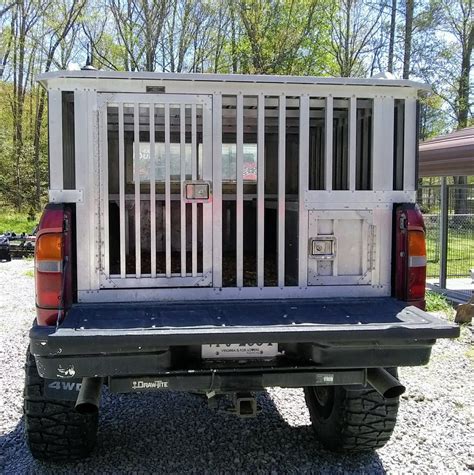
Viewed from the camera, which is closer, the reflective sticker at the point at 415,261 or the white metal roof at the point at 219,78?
the white metal roof at the point at 219,78

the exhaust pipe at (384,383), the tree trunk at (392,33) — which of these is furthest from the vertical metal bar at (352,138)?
the tree trunk at (392,33)

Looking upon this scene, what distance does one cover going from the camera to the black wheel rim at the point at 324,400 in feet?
13.0

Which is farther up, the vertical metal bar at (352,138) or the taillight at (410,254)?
the vertical metal bar at (352,138)

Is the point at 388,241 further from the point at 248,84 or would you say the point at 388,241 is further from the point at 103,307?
the point at 103,307

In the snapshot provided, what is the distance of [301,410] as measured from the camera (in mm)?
4648

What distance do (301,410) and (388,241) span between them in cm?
177

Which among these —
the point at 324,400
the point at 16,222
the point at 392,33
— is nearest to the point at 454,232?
the point at 324,400

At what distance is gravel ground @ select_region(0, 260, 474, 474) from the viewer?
12.0 ft

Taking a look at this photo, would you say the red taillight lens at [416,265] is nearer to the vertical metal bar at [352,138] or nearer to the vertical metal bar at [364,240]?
the vertical metal bar at [364,240]

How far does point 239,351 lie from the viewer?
3.09 metres

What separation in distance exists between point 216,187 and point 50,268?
3.59ft

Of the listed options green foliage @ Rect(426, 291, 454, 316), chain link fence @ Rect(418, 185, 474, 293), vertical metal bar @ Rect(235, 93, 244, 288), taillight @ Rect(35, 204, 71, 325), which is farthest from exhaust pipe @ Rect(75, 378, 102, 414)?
chain link fence @ Rect(418, 185, 474, 293)

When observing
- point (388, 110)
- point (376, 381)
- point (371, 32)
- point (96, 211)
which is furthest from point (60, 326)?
point (371, 32)

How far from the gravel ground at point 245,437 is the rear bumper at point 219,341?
98cm
